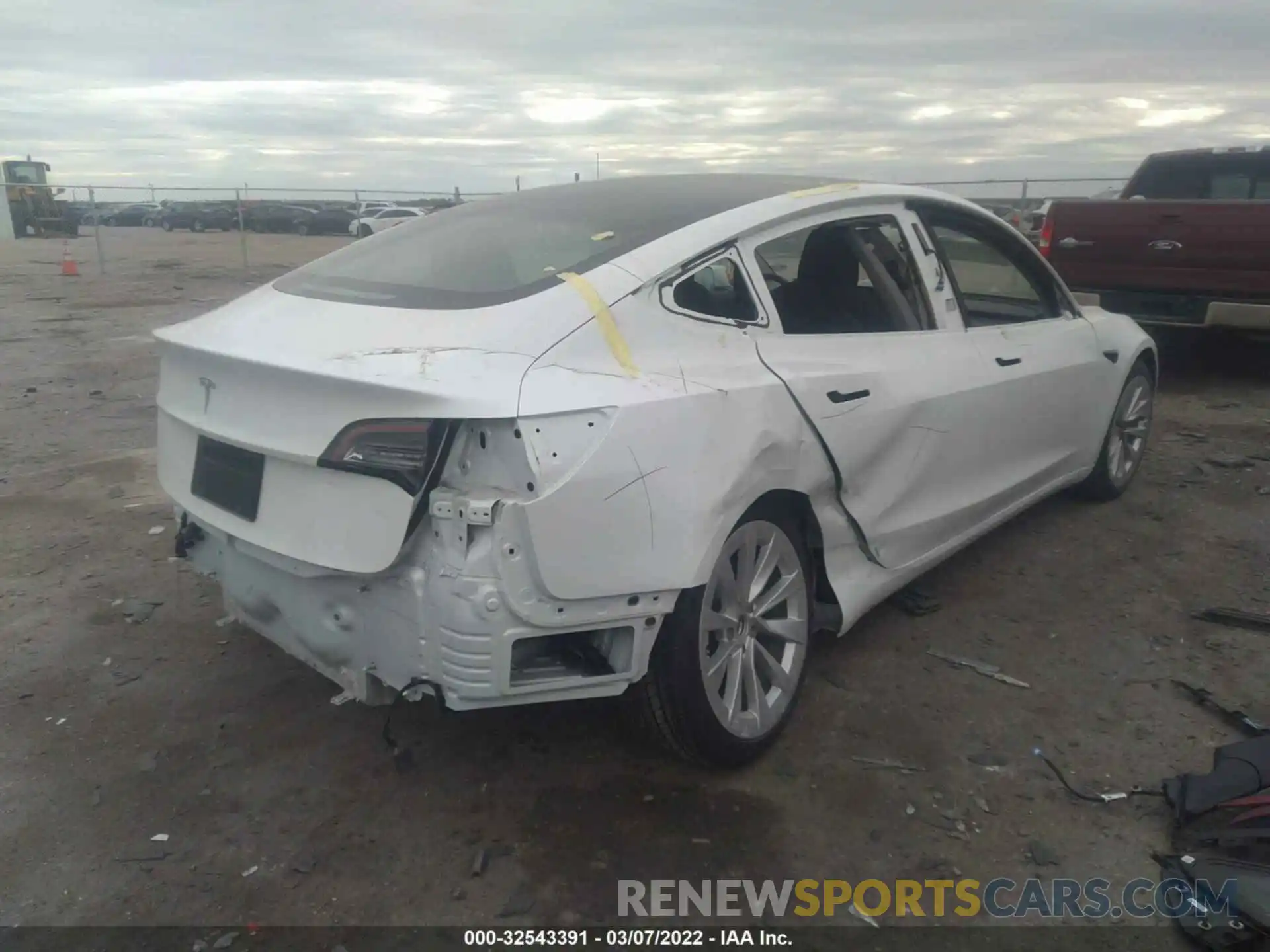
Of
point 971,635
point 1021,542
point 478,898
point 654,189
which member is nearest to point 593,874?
point 478,898

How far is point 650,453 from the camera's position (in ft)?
8.75

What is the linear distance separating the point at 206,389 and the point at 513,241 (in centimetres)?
107

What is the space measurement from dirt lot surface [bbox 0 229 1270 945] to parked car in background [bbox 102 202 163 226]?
41467mm

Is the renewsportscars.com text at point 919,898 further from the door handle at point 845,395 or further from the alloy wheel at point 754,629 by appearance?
the door handle at point 845,395

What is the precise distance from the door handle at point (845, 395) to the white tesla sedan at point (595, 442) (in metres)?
0.02

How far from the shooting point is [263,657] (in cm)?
391

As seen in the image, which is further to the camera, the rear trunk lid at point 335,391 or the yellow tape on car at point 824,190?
the yellow tape on car at point 824,190

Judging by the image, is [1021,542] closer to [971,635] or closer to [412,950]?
[971,635]

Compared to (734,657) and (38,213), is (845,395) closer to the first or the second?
(734,657)

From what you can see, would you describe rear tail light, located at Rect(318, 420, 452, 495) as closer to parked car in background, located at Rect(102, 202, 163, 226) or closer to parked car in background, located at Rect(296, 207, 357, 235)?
parked car in background, located at Rect(296, 207, 357, 235)

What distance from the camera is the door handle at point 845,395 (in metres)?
3.33

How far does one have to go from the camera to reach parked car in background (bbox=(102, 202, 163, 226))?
41.5 meters

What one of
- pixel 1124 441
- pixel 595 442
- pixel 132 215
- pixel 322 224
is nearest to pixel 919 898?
pixel 595 442

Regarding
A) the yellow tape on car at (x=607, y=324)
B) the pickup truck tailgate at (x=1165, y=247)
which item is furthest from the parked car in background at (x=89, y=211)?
the yellow tape on car at (x=607, y=324)
